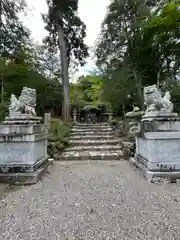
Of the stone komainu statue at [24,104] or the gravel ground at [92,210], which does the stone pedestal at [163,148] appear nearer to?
the gravel ground at [92,210]

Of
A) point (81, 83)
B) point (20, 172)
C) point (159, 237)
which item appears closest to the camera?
point (159, 237)

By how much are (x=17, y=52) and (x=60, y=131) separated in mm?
7124

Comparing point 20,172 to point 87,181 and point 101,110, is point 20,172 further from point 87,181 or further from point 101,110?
point 101,110

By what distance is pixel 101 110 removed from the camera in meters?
14.8

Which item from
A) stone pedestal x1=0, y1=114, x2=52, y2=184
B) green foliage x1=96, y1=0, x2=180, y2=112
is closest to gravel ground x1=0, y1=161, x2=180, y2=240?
stone pedestal x1=0, y1=114, x2=52, y2=184

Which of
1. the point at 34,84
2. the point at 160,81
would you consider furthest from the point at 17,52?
the point at 160,81

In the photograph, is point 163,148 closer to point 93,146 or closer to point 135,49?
point 93,146

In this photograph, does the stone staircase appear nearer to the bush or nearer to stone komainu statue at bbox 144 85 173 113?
the bush

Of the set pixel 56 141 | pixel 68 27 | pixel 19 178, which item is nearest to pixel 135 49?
pixel 68 27

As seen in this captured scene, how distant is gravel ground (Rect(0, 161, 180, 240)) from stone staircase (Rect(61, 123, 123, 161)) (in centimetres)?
162

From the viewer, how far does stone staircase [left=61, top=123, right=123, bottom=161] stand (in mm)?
4801

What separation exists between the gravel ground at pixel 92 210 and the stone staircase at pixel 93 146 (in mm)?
1621

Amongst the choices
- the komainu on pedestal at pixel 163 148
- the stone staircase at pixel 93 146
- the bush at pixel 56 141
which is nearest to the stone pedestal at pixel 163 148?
the komainu on pedestal at pixel 163 148

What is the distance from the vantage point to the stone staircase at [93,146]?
480cm
